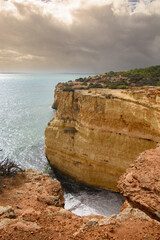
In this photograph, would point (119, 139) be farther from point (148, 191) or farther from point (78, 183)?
point (148, 191)

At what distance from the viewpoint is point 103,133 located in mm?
13203

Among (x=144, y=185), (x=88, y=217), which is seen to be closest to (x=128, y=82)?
→ (x=144, y=185)

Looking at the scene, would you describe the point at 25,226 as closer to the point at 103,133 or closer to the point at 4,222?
the point at 4,222

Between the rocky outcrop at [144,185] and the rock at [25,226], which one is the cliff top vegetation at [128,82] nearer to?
the rocky outcrop at [144,185]

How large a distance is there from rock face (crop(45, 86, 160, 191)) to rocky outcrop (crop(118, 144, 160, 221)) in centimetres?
645

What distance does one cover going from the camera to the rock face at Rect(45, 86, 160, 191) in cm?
1152

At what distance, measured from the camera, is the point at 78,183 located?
14.8 m

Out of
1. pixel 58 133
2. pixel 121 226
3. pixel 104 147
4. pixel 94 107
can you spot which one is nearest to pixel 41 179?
pixel 121 226

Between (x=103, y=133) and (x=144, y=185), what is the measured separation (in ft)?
29.5

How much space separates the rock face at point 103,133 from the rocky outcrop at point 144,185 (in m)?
6.45

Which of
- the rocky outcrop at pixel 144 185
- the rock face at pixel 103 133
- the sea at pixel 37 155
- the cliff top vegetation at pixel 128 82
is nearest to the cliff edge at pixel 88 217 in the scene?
the rocky outcrop at pixel 144 185

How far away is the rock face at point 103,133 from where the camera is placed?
1152cm

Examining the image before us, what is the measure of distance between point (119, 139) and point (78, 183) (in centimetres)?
565

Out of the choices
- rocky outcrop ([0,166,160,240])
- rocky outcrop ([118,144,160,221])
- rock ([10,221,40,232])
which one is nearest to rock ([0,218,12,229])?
rocky outcrop ([0,166,160,240])
